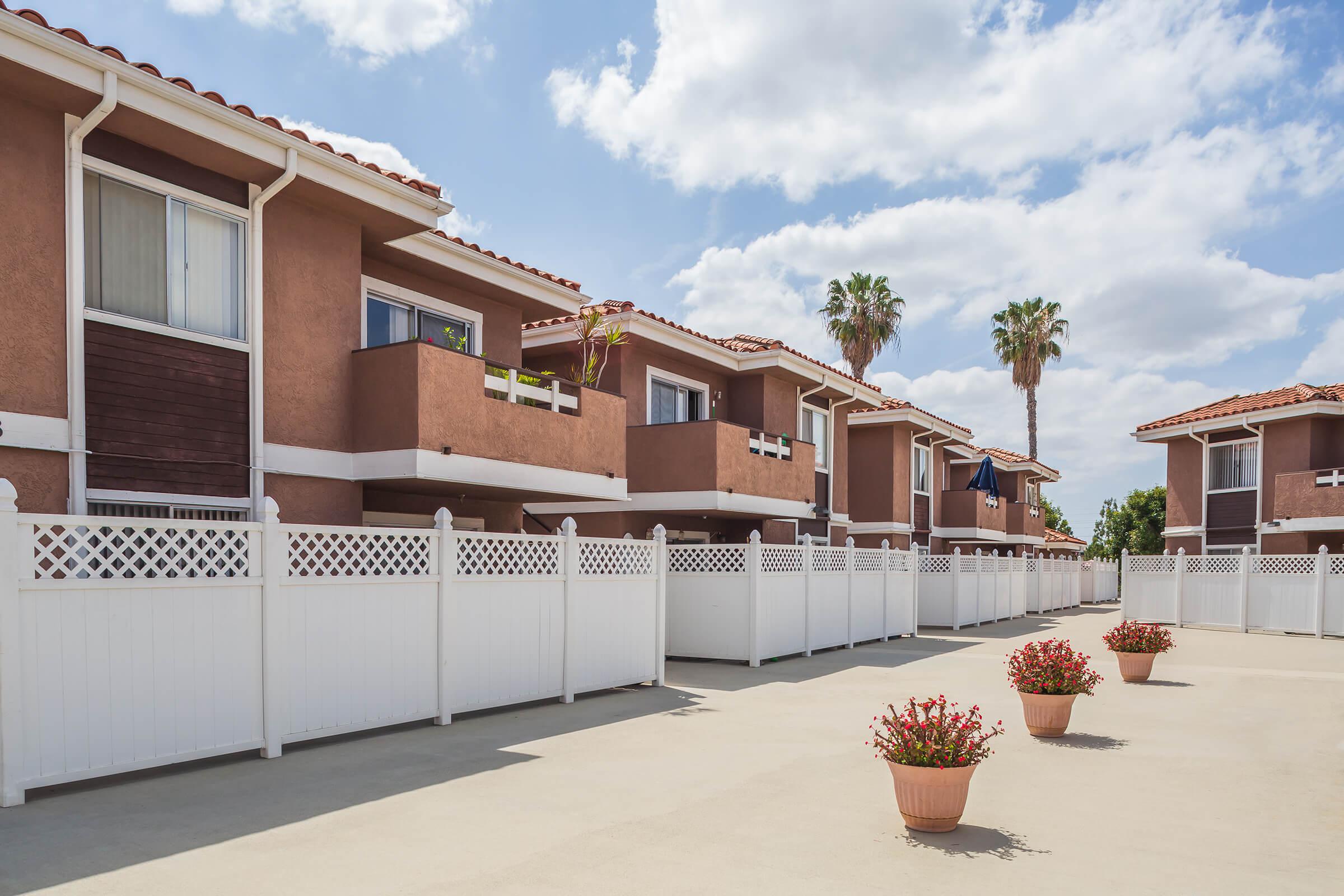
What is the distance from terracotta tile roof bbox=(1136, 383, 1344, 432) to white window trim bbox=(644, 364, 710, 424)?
16916mm

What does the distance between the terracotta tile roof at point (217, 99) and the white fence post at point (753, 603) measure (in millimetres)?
7678

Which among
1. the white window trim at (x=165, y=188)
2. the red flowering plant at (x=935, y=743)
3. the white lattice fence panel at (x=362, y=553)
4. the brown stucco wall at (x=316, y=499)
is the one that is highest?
the white window trim at (x=165, y=188)

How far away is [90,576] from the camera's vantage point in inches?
281

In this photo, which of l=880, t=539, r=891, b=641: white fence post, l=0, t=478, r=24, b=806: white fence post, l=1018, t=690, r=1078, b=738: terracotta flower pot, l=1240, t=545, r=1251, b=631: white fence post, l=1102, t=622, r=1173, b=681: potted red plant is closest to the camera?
l=0, t=478, r=24, b=806: white fence post

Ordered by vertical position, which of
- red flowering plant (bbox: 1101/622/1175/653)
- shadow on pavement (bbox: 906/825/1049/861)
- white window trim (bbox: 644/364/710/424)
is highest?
white window trim (bbox: 644/364/710/424)

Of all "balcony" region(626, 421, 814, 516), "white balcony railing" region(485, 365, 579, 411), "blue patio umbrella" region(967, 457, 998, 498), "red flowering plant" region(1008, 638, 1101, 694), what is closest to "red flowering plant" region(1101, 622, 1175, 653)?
"red flowering plant" region(1008, 638, 1101, 694)

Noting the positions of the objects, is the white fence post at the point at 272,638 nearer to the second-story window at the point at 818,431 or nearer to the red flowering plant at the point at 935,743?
the red flowering plant at the point at 935,743

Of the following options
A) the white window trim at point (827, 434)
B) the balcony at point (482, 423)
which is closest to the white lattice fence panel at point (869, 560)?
the white window trim at point (827, 434)

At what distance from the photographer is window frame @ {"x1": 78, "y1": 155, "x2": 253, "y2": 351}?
8.93m

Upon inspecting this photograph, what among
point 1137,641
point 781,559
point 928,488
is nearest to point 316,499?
point 781,559

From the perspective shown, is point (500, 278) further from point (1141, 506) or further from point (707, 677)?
point (1141, 506)

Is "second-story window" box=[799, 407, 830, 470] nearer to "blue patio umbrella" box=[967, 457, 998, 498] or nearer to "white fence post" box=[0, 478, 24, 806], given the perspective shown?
"blue patio umbrella" box=[967, 457, 998, 498]

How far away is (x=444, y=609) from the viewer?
9.81m

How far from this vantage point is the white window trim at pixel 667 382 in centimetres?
1891
